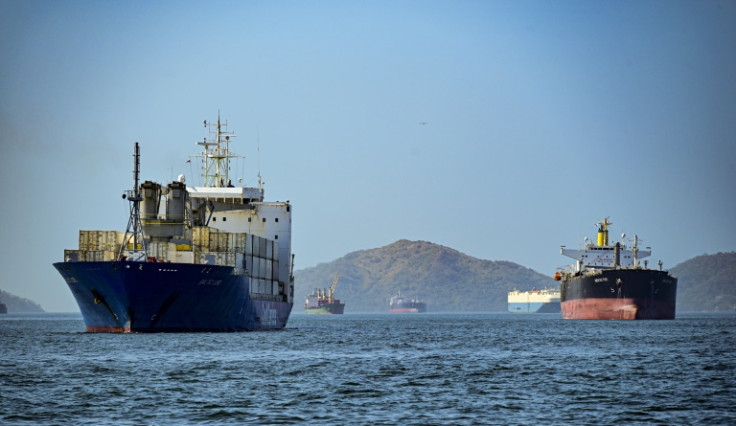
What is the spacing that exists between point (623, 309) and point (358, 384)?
7526cm

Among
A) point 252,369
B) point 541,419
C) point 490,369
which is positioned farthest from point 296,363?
point 541,419

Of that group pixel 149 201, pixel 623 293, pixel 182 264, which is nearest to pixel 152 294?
pixel 182 264

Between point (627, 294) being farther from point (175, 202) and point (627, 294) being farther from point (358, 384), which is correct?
point (358, 384)

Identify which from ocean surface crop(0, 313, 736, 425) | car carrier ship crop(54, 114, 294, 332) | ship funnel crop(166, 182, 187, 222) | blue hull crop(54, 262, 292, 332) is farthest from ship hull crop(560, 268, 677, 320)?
ship funnel crop(166, 182, 187, 222)

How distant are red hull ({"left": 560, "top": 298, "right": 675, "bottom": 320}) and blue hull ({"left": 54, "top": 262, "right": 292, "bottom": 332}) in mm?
52318

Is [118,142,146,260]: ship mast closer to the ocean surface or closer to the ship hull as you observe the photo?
the ocean surface

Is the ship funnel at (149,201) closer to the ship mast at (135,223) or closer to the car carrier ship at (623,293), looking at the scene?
the ship mast at (135,223)

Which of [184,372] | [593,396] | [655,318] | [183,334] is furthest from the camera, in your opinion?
[655,318]

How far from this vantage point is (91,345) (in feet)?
176

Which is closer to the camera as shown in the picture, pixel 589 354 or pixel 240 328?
pixel 589 354

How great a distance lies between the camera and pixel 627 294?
105m

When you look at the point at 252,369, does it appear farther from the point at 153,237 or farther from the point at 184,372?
the point at 153,237

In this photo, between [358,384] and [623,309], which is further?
[623,309]

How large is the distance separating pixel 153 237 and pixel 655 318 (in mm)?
62098
